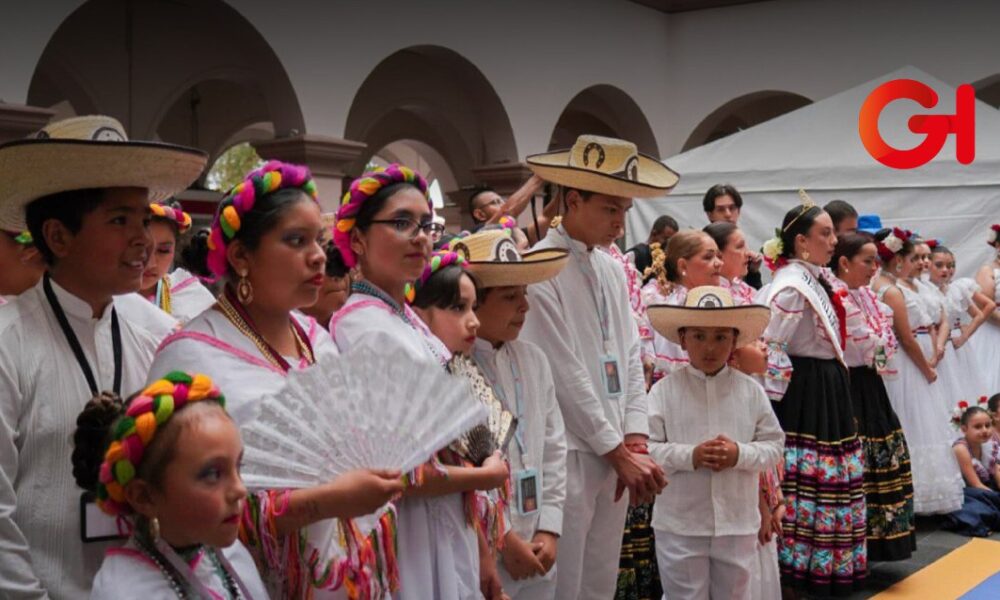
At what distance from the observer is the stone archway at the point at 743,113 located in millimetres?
13422

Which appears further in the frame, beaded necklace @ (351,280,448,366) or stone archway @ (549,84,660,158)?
stone archway @ (549,84,660,158)

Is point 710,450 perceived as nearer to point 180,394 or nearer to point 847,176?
point 180,394

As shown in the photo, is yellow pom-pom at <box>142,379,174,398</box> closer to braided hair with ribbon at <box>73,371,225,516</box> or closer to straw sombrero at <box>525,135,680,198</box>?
braided hair with ribbon at <box>73,371,225,516</box>

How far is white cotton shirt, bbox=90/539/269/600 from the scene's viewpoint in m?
1.85

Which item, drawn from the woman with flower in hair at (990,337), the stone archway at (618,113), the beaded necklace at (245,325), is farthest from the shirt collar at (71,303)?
the stone archway at (618,113)

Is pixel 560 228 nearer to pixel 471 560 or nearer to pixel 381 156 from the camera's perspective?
pixel 471 560

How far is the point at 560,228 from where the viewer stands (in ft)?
13.4

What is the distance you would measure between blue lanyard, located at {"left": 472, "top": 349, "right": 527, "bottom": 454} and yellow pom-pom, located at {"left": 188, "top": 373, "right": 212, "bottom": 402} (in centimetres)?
141

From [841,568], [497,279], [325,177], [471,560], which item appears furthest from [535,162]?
[325,177]

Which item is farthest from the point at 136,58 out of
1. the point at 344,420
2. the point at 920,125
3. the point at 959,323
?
the point at 344,420

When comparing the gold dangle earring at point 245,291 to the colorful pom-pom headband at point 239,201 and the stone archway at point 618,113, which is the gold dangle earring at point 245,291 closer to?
the colorful pom-pom headband at point 239,201

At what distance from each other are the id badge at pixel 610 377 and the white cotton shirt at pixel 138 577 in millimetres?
2132

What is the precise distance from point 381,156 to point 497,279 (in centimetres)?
1608

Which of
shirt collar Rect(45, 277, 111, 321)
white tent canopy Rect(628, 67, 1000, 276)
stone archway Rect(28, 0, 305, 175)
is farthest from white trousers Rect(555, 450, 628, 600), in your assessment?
stone archway Rect(28, 0, 305, 175)
